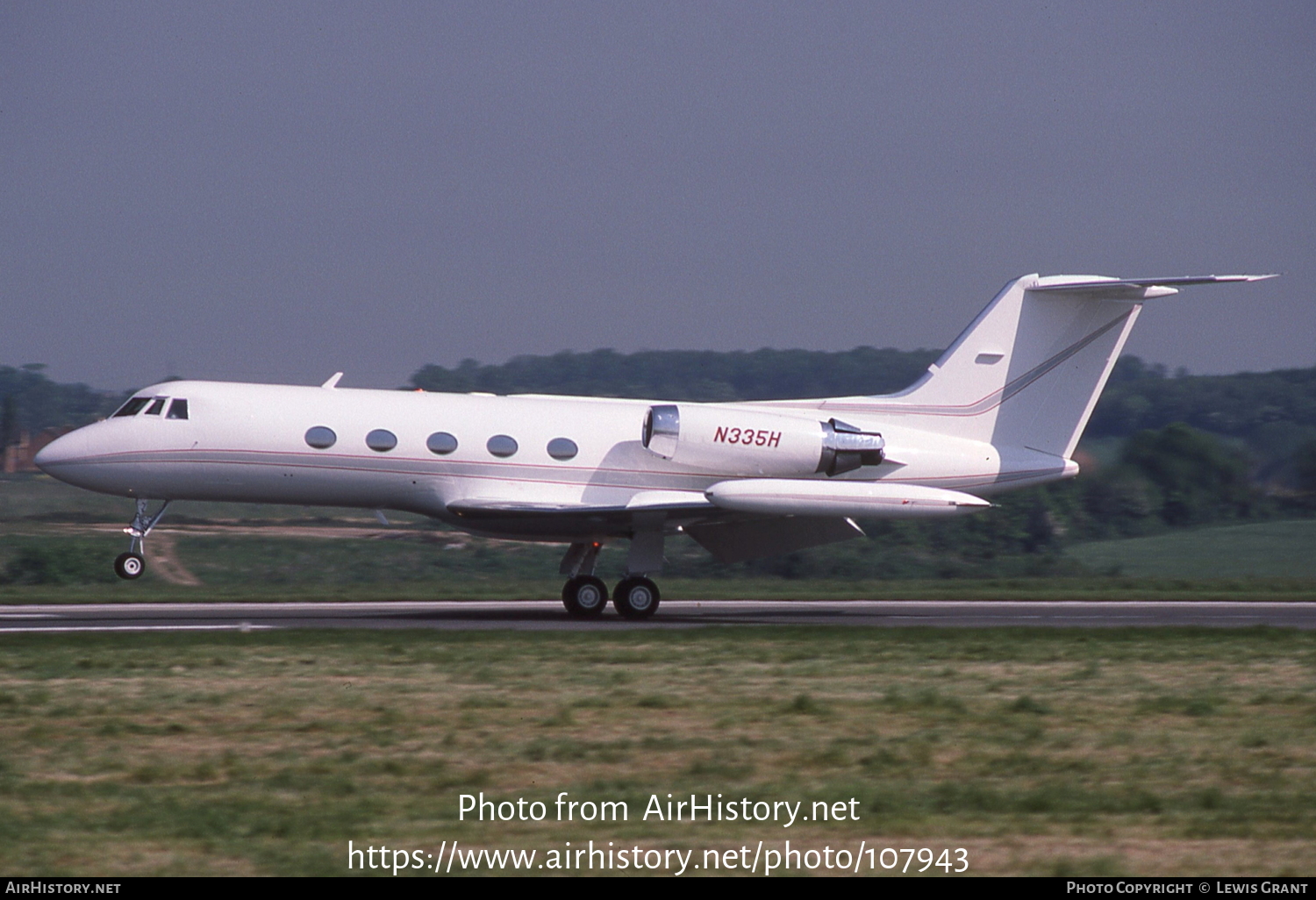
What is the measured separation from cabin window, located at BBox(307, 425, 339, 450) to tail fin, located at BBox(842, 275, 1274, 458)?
8980 millimetres

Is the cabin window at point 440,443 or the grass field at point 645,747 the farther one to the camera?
the cabin window at point 440,443

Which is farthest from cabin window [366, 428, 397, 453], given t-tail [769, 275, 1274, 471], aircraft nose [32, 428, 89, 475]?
t-tail [769, 275, 1274, 471]

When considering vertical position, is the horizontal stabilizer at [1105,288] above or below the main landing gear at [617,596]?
above

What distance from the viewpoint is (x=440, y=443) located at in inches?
843

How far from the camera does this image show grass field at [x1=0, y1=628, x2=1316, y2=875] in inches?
322

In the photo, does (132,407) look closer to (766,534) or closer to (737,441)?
(737,441)

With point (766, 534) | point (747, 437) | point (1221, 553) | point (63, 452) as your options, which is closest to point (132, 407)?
point (63, 452)

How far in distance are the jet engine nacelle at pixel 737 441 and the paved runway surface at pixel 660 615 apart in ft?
7.94

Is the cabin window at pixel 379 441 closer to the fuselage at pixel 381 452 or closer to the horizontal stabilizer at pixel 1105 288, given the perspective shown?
the fuselage at pixel 381 452

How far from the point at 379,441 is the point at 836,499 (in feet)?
22.4

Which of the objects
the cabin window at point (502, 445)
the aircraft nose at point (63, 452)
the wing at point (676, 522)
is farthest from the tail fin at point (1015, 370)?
the aircraft nose at point (63, 452)

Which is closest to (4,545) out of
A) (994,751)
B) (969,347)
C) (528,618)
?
(528,618)

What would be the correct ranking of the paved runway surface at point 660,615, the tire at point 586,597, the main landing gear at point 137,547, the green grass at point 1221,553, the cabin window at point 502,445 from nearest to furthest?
the paved runway surface at point 660,615
the main landing gear at point 137,547
the cabin window at point 502,445
the tire at point 586,597
the green grass at point 1221,553

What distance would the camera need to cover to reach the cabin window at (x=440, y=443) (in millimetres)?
21391
